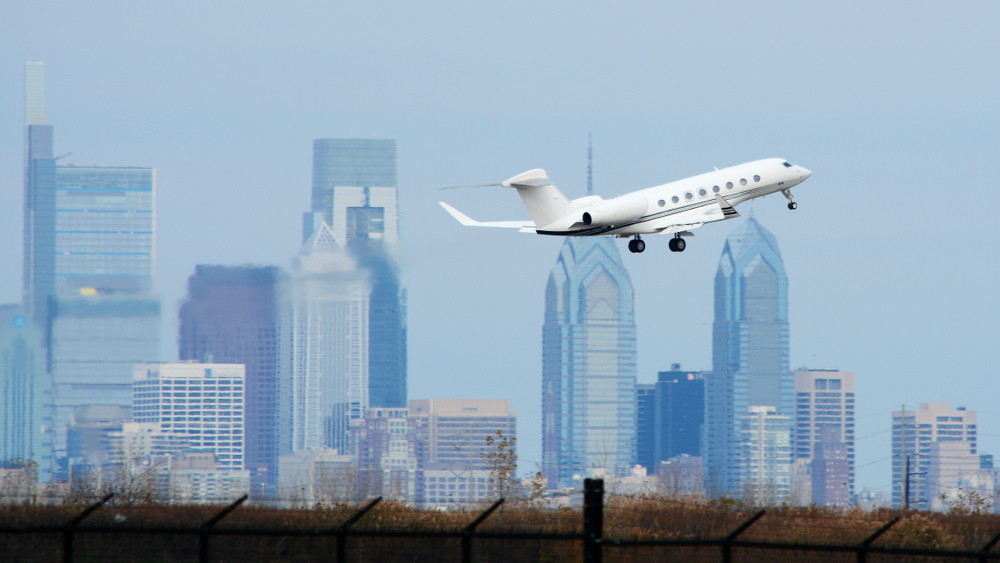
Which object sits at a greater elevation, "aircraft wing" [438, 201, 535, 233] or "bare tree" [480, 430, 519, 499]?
"aircraft wing" [438, 201, 535, 233]

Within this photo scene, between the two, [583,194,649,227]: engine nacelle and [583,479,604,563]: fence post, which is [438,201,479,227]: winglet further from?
[583,479,604,563]: fence post

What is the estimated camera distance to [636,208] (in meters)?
63.3

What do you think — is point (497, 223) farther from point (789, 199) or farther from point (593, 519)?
point (593, 519)

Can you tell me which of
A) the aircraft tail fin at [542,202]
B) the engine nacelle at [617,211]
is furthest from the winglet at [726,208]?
the aircraft tail fin at [542,202]

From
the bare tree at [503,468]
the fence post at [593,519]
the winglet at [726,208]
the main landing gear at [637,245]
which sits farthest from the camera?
the winglet at [726,208]

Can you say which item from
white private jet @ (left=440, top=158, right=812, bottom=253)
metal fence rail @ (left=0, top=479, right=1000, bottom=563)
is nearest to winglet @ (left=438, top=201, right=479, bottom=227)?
white private jet @ (left=440, top=158, right=812, bottom=253)

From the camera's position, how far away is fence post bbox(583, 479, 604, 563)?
24.4 m

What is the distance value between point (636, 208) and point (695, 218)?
387 centimetres

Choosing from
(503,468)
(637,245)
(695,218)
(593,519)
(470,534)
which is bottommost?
(503,468)

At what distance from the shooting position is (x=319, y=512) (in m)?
34.2

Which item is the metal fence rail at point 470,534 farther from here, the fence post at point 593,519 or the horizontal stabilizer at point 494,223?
the horizontal stabilizer at point 494,223

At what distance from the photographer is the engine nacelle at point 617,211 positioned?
6228cm

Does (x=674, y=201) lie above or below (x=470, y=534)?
above

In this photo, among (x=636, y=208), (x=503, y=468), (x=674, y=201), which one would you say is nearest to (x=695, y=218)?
(x=674, y=201)
